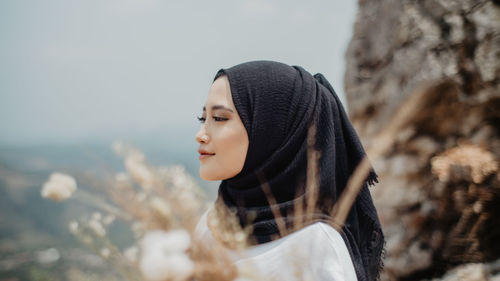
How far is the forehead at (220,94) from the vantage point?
1423mm

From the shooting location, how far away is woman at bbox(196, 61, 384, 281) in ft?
4.24

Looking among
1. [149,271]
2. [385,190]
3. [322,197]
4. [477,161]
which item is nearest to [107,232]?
[149,271]

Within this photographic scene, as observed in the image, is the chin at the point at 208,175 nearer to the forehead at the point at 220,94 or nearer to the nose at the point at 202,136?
the nose at the point at 202,136

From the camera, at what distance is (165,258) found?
0.43 m

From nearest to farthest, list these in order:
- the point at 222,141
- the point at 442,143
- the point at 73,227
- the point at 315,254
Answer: the point at 73,227 < the point at 315,254 < the point at 222,141 < the point at 442,143

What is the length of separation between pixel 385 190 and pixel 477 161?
865 mm

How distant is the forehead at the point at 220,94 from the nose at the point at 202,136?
118mm

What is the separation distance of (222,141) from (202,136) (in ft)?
0.29

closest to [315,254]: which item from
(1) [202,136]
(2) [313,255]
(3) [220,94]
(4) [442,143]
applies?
(2) [313,255]

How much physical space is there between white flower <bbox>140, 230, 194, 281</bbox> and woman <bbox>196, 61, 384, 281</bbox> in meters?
0.85

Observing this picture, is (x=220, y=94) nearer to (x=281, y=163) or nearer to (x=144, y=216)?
(x=281, y=163)

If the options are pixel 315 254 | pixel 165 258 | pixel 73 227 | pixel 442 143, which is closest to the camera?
pixel 165 258

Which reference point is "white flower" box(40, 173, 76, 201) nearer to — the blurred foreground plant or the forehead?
the blurred foreground plant

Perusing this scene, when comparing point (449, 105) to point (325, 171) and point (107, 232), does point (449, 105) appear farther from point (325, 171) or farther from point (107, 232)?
point (107, 232)
